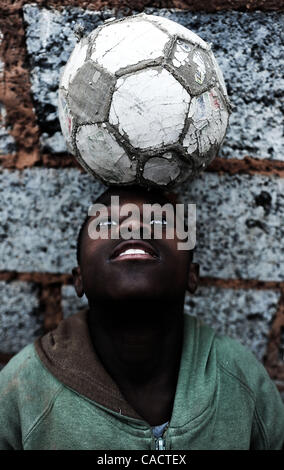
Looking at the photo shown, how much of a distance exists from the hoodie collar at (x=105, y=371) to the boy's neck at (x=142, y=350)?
0.17ft

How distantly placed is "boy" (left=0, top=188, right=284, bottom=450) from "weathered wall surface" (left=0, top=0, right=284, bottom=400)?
34 cm

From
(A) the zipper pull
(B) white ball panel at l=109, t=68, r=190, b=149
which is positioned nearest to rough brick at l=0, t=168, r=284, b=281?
(B) white ball panel at l=109, t=68, r=190, b=149

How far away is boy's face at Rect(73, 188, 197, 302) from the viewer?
4.70 ft

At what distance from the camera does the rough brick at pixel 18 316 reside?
205cm

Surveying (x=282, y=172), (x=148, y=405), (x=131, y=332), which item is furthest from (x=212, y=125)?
(x=148, y=405)

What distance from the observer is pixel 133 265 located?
144 centimetres

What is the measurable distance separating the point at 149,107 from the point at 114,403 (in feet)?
3.11

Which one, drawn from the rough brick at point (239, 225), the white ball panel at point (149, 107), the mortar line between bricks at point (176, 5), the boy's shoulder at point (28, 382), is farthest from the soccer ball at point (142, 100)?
the boy's shoulder at point (28, 382)

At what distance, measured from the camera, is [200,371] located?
1.61 metres

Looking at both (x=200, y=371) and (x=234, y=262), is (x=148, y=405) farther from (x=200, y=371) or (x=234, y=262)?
(x=234, y=262)

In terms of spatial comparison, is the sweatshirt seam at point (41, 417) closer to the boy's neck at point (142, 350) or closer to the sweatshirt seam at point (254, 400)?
the boy's neck at point (142, 350)

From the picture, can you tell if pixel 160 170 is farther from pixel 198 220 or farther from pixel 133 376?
pixel 133 376

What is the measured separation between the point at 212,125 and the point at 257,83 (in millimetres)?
513

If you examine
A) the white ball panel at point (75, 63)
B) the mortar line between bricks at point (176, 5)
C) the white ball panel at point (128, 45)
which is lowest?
the white ball panel at point (75, 63)
